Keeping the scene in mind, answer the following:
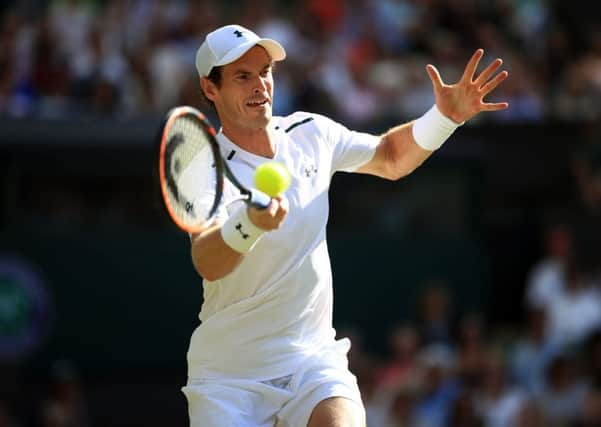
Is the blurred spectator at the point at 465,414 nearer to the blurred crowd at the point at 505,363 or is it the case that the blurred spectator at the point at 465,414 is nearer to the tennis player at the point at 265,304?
the blurred crowd at the point at 505,363

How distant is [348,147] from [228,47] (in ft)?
2.44

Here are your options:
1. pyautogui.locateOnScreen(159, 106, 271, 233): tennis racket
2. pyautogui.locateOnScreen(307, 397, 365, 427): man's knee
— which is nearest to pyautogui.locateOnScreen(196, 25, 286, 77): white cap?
pyautogui.locateOnScreen(159, 106, 271, 233): tennis racket

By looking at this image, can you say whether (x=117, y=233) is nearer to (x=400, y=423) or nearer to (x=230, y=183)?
(x=400, y=423)

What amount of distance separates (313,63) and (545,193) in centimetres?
234

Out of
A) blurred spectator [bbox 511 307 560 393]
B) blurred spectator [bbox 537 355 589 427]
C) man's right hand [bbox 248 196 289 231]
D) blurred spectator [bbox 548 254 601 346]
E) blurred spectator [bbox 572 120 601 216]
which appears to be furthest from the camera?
blurred spectator [bbox 572 120 601 216]

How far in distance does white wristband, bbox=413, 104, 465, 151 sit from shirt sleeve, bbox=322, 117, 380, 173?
0.19 metres

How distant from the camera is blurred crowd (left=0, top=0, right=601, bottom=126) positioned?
40.3 ft

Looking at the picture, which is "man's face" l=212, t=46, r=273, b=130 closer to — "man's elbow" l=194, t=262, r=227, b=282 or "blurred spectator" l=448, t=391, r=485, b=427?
"man's elbow" l=194, t=262, r=227, b=282

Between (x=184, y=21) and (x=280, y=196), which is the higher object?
(x=184, y=21)

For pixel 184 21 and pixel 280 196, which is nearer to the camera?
pixel 280 196

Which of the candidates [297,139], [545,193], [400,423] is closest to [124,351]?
[400,423]

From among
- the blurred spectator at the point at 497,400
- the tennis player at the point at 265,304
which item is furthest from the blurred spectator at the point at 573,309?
the tennis player at the point at 265,304

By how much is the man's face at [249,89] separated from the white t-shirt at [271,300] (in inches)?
5.4

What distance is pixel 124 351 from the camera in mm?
12031
